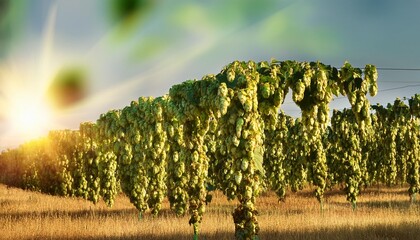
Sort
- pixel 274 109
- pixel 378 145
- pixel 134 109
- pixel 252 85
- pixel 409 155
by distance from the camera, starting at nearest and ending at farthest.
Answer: pixel 252 85 < pixel 274 109 < pixel 134 109 < pixel 409 155 < pixel 378 145

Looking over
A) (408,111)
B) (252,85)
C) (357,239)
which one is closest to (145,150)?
(357,239)

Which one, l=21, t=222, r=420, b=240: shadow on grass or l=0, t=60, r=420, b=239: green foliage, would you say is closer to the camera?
l=0, t=60, r=420, b=239: green foliage

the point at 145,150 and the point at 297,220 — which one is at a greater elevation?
the point at 145,150

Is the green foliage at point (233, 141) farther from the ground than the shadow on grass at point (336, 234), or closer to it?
farther from the ground

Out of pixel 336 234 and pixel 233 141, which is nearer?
pixel 233 141

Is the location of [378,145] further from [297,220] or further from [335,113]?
[297,220]

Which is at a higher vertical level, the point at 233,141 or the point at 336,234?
the point at 233,141

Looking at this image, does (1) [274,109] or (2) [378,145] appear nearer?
(1) [274,109]

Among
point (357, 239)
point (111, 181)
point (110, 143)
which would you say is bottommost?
point (357, 239)

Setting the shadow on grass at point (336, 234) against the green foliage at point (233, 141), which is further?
the shadow on grass at point (336, 234)

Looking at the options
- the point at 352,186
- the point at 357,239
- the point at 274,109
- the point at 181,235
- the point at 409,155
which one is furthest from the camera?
the point at 409,155

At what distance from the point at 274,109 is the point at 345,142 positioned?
15.3m

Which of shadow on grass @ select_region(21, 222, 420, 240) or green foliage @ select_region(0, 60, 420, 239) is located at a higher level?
green foliage @ select_region(0, 60, 420, 239)

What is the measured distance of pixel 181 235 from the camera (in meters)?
12.0
